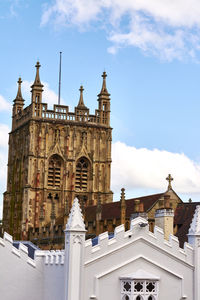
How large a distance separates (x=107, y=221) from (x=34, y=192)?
64.2 feet

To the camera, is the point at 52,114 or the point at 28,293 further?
the point at 52,114

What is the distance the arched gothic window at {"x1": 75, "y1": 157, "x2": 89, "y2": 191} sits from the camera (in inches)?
3093

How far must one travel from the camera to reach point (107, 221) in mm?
58219

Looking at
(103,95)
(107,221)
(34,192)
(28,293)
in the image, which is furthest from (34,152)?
(28,293)

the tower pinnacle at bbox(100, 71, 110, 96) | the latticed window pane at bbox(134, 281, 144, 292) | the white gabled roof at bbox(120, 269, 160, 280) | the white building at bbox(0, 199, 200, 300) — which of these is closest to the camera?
the white building at bbox(0, 199, 200, 300)

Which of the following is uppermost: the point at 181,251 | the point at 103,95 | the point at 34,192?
the point at 103,95

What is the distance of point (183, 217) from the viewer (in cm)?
4731

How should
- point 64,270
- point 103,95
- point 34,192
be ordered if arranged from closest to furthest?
point 64,270
point 34,192
point 103,95

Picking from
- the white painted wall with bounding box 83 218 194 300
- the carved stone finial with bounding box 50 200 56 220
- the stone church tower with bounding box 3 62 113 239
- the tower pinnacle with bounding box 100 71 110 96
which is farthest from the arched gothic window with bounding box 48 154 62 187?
the white painted wall with bounding box 83 218 194 300

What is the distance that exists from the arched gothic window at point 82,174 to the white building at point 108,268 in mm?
48893

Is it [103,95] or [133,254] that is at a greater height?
[103,95]

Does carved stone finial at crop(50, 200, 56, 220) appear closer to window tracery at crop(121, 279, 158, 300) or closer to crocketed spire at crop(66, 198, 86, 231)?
window tracery at crop(121, 279, 158, 300)

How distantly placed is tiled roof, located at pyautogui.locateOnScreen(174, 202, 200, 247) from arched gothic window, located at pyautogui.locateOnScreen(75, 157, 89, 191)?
27.7 meters

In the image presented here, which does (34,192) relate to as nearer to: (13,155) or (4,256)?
(13,155)
